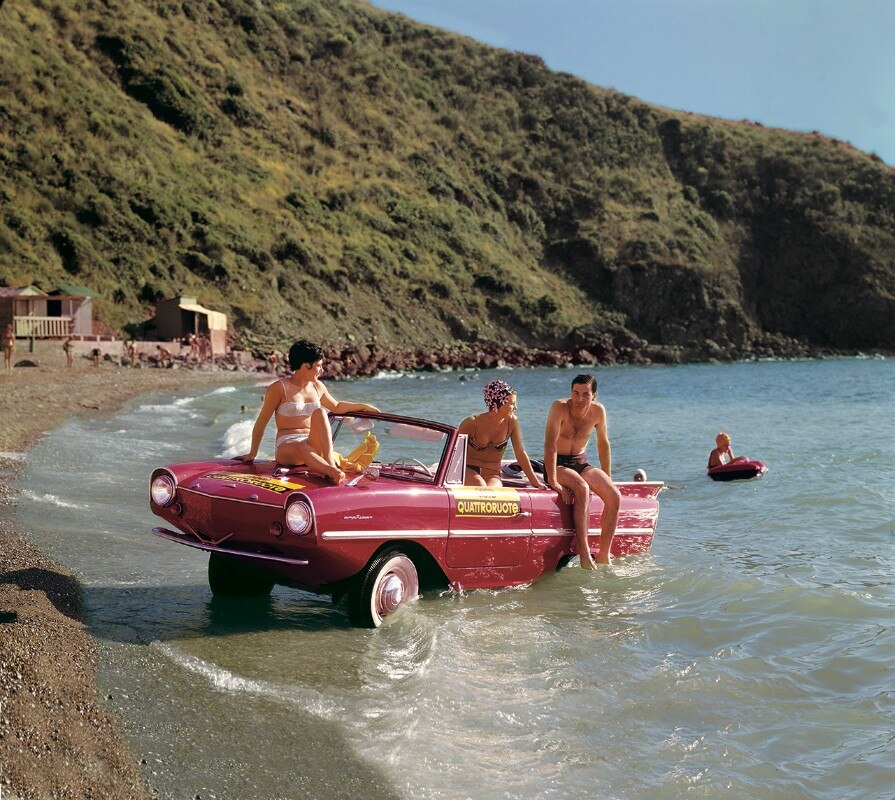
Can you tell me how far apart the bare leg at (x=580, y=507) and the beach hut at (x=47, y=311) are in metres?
40.1

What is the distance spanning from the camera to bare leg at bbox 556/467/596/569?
858 cm

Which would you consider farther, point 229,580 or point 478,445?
point 478,445

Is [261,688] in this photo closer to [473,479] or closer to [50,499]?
[473,479]

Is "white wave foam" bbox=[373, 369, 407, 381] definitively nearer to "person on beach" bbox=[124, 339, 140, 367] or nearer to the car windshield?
"person on beach" bbox=[124, 339, 140, 367]

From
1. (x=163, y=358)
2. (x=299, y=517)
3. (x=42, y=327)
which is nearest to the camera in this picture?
(x=299, y=517)

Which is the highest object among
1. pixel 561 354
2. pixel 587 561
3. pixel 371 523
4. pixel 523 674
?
pixel 561 354

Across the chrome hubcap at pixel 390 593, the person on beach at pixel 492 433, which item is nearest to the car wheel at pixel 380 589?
the chrome hubcap at pixel 390 593

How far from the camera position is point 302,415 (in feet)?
24.6

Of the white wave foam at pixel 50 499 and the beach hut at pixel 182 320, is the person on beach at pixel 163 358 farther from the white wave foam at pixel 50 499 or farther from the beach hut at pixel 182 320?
the white wave foam at pixel 50 499

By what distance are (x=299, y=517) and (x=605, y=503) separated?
3.71 m

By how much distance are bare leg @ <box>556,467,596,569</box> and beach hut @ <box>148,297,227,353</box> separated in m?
47.0

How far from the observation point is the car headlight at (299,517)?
616 cm

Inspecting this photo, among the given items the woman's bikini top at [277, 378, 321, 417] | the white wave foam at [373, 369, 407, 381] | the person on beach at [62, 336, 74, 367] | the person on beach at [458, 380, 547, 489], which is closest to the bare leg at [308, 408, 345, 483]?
the woman's bikini top at [277, 378, 321, 417]

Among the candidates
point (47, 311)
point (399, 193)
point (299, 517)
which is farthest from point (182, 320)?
point (299, 517)
